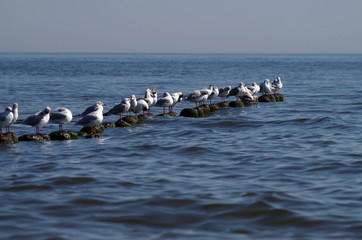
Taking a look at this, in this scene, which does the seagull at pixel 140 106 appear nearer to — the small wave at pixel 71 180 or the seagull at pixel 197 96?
the seagull at pixel 197 96

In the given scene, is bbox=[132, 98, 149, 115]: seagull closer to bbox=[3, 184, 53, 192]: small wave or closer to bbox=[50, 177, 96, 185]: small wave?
bbox=[50, 177, 96, 185]: small wave

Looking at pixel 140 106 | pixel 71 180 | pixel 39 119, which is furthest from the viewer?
pixel 140 106

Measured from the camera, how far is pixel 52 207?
10.2m

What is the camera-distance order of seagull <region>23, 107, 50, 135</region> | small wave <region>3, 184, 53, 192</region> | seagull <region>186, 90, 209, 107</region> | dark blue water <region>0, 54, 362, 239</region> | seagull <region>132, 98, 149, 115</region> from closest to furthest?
dark blue water <region>0, 54, 362, 239</region> < small wave <region>3, 184, 53, 192</region> < seagull <region>23, 107, 50, 135</region> < seagull <region>132, 98, 149, 115</region> < seagull <region>186, 90, 209, 107</region>

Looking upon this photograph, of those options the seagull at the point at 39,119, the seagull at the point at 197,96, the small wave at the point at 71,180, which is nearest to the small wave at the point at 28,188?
the small wave at the point at 71,180

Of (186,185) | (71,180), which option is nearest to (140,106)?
(71,180)

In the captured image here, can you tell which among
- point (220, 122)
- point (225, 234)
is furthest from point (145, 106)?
point (225, 234)

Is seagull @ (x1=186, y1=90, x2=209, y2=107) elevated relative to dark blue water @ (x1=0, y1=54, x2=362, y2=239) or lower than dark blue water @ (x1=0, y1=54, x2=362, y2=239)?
elevated

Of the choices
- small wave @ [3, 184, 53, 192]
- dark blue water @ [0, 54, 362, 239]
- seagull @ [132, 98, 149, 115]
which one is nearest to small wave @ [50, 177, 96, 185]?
dark blue water @ [0, 54, 362, 239]

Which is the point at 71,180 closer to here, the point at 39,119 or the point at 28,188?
the point at 28,188

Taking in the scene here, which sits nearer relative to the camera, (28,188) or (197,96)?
(28,188)

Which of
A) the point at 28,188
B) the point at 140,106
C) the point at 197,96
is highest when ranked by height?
the point at 197,96

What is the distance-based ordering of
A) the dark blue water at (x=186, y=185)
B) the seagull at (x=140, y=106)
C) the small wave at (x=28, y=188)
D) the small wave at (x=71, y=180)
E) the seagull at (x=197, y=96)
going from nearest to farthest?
the dark blue water at (x=186, y=185), the small wave at (x=28, y=188), the small wave at (x=71, y=180), the seagull at (x=140, y=106), the seagull at (x=197, y=96)

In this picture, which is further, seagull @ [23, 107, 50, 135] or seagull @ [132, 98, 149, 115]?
seagull @ [132, 98, 149, 115]
